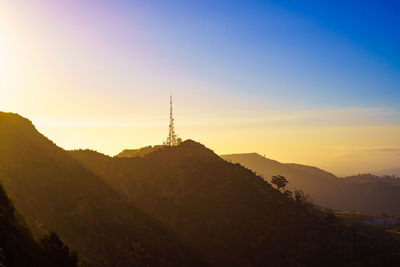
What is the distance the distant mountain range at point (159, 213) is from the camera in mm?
55656

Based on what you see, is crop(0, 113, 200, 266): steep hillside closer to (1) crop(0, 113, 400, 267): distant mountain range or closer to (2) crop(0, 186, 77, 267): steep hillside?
(1) crop(0, 113, 400, 267): distant mountain range

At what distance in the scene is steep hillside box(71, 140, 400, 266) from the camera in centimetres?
6575

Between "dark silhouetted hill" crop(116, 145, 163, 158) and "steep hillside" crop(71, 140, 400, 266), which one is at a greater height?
"dark silhouetted hill" crop(116, 145, 163, 158)

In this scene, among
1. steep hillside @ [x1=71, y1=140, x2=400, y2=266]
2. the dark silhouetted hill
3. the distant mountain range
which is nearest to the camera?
the distant mountain range

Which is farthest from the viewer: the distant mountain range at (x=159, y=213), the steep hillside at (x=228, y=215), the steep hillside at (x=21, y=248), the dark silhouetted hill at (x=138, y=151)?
the dark silhouetted hill at (x=138, y=151)

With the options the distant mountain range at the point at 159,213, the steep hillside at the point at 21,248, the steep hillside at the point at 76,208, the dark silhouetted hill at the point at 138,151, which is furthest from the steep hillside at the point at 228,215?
the steep hillside at the point at 21,248

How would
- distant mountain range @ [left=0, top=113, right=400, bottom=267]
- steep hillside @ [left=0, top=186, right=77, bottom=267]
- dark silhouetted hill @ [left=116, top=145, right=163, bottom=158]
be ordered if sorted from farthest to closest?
dark silhouetted hill @ [left=116, top=145, right=163, bottom=158], distant mountain range @ [left=0, top=113, right=400, bottom=267], steep hillside @ [left=0, top=186, right=77, bottom=267]

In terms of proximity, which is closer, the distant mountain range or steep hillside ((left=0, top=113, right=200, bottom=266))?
steep hillside ((left=0, top=113, right=200, bottom=266))

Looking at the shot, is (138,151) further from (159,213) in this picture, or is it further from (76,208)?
(76,208)

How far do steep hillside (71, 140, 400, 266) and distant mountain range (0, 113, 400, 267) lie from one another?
0.24 m

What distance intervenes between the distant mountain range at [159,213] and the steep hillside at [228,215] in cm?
24

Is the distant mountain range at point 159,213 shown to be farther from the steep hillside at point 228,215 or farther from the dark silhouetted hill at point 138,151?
the dark silhouetted hill at point 138,151

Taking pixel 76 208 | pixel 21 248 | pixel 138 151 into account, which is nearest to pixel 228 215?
pixel 76 208

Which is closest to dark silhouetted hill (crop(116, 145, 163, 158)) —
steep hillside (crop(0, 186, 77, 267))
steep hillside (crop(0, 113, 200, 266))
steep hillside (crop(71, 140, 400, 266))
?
steep hillside (crop(71, 140, 400, 266))
